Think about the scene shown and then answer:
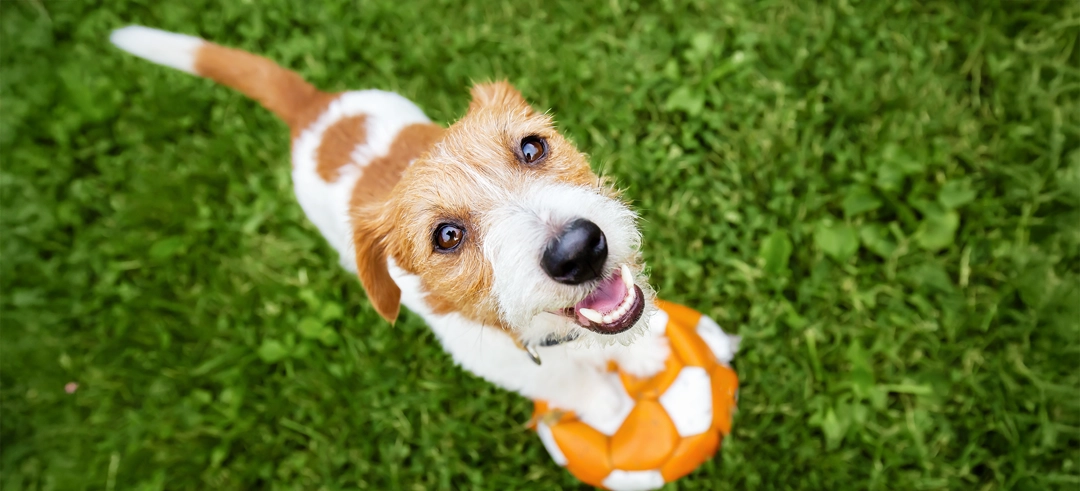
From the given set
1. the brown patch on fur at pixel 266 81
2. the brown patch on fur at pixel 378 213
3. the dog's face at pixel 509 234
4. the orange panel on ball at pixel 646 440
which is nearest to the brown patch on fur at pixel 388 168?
the brown patch on fur at pixel 378 213

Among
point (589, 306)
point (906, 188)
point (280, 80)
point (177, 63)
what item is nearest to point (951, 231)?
point (906, 188)

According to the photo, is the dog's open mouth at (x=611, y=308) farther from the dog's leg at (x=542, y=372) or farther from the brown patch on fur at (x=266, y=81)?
the brown patch on fur at (x=266, y=81)

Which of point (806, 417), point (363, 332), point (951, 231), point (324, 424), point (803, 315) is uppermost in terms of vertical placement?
point (951, 231)

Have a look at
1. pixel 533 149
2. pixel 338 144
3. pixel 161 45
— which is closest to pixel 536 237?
pixel 533 149

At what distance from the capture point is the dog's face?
1.99 metres

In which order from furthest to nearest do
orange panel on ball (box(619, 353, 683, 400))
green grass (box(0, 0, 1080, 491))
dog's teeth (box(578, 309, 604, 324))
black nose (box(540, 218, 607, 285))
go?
green grass (box(0, 0, 1080, 491))
orange panel on ball (box(619, 353, 683, 400))
dog's teeth (box(578, 309, 604, 324))
black nose (box(540, 218, 607, 285))

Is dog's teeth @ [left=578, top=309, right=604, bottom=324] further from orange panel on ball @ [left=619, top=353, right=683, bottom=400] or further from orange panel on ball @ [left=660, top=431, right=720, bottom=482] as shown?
orange panel on ball @ [left=660, top=431, right=720, bottom=482]

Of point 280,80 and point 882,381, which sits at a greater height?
point 280,80

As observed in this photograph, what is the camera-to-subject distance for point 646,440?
2.73m

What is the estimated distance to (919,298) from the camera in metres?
3.29

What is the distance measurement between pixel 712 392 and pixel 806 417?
76cm

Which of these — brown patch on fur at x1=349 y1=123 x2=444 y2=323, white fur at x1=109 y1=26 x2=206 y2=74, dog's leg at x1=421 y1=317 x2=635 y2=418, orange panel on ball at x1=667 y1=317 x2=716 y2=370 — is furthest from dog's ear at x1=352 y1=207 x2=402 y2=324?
white fur at x1=109 y1=26 x2=206 y2=74

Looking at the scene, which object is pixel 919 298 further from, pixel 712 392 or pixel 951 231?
pixel 712 392

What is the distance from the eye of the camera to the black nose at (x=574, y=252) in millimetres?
1933
